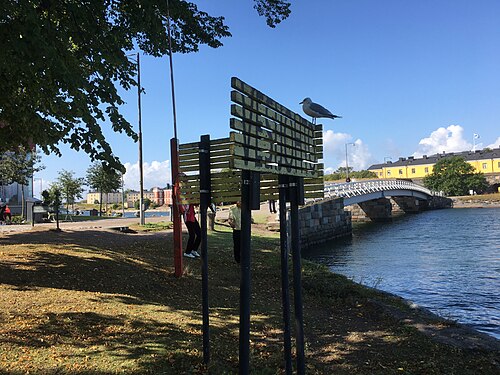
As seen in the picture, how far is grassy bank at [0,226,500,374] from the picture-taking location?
168 inches

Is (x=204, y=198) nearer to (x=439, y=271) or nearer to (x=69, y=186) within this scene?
(x=439, y=271)

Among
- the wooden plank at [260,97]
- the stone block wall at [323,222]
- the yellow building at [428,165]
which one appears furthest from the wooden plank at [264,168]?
the yellow building at [428,165]

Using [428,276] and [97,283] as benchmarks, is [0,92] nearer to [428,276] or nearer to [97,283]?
[97,283]

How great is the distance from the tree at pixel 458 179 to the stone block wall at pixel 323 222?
64.0m

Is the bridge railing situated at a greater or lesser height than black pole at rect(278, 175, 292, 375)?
greater

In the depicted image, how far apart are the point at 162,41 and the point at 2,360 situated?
7.02m

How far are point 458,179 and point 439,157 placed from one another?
110ft

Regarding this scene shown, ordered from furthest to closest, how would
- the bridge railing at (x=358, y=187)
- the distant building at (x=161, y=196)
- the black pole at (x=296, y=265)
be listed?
1. the bridge railing at (x=358, y=187)
2. the distant building at (x=161, y=196)
3. the black pole at (x=296, y=265)

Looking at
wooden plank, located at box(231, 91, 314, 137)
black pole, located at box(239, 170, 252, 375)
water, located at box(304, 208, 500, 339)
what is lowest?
water, located at box(304, 208, 500, 339)

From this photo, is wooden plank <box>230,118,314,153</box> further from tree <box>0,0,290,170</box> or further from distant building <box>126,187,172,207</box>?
distant building <box>126,187,172,207</box>

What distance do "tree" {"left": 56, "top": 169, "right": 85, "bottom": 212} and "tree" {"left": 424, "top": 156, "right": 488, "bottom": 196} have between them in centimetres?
7276

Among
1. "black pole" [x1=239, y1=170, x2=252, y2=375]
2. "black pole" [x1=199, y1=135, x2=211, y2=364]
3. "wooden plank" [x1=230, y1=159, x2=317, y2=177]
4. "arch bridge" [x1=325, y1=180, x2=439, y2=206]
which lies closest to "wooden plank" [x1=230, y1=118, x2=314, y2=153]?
"wooden plank" [x1=230, y1=159, x2=317, y2=177]

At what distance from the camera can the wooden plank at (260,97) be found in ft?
11.7

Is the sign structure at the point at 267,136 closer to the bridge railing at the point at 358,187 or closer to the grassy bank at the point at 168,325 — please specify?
the grassy bank at the point at 168,325
